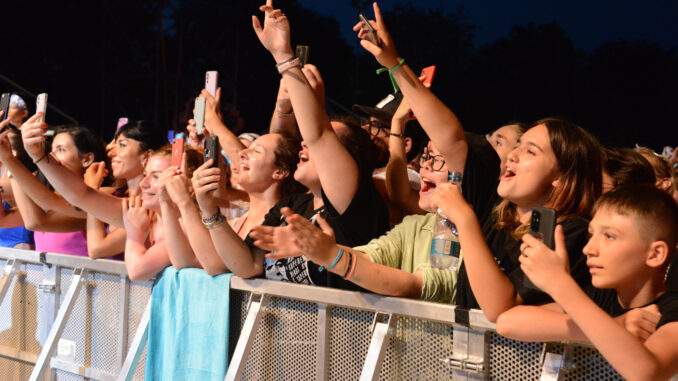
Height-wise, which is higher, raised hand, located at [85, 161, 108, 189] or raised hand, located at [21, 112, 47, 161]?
raised hand, located at [21, 112, 47, 161]

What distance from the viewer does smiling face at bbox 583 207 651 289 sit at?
1939 mm

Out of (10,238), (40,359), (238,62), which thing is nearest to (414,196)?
(40,359)

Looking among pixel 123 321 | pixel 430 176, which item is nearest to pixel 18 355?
pixel 123 321

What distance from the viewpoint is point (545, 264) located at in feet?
6.11

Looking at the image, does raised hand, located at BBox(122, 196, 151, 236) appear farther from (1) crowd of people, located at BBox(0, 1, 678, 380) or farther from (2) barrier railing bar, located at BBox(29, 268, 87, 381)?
(2) barrier railing bar, located at BBox(29, 268, 87, 381)

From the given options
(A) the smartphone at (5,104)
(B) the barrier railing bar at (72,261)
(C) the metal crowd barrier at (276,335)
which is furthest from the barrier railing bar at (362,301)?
(A) the smartphone at (5,104)

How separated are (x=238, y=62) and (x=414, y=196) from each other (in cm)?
1013

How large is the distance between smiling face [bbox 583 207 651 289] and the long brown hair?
33 cm

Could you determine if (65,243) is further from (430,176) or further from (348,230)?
(430,176)

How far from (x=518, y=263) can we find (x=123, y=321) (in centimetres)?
202

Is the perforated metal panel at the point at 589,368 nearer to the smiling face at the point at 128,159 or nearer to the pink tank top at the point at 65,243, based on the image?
the smiling face at the point at 128,159

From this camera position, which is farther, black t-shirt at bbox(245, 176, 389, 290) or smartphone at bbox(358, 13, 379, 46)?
black t-shirt at bbox(245, 176, 389, 290)

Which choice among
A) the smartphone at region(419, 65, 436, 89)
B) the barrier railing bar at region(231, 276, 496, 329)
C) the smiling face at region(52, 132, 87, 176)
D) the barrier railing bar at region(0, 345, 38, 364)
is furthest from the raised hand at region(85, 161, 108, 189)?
the smartphone at region(419, 65, 436, 89)

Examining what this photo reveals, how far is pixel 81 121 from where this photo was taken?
1321 cm
